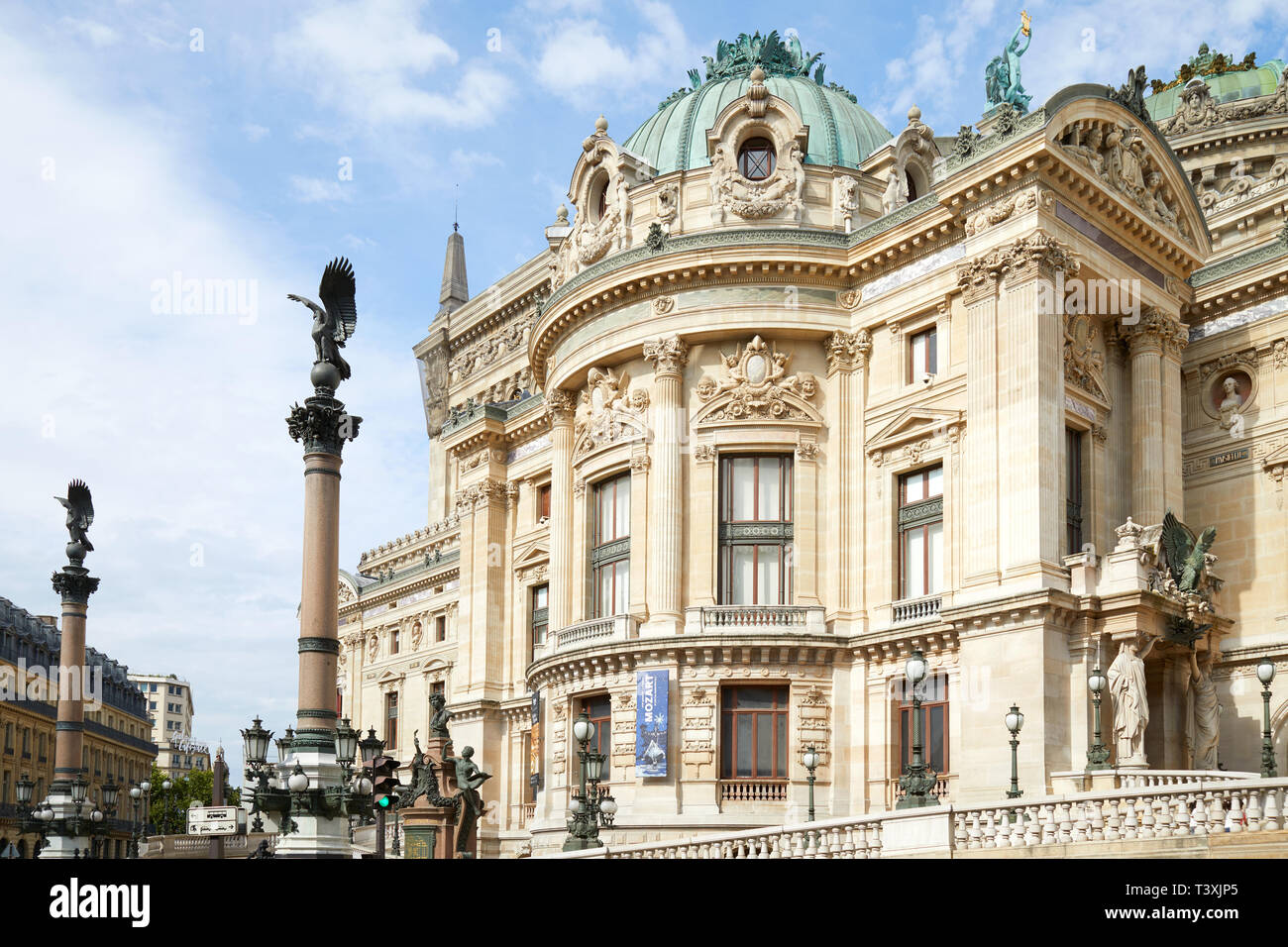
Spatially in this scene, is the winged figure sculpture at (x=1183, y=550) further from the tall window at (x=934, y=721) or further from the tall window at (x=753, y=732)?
the tall window at (x=753, y=732)

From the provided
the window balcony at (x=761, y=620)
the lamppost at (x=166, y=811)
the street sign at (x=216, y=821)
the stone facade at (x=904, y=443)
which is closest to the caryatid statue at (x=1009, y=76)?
the stone facade at (x=904, y=443)

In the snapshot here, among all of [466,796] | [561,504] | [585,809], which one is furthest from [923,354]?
[466,796]

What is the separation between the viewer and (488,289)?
75.9 meters

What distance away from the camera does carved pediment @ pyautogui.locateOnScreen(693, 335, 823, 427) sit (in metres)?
41.3

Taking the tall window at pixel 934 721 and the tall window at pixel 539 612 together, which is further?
the tall window at pixel 539 612

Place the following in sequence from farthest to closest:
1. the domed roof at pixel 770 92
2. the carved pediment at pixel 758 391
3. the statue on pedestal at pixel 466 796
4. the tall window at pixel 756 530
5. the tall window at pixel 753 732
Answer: the domed roof at pixel 770 92 → the carved pediment at pixel 758 391 → the tall window at pixel 756 530 → the statue on pedestal at pixel 466 796 → the tall window at pixel 753 732

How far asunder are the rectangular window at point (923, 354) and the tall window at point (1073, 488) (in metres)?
4.12

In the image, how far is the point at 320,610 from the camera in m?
25.5

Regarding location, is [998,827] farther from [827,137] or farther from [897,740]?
[827,137]

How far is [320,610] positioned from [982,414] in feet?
60.9

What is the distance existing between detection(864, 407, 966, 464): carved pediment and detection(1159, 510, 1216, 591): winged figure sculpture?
5923 mm

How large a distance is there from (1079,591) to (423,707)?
39.4 meters

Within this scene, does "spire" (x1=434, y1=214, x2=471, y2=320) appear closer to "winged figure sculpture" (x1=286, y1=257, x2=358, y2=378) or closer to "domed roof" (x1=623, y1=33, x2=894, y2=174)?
"domed roof" (x1=623, y1=33, x2=894, y2=174)

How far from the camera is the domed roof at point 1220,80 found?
63.9 metres
